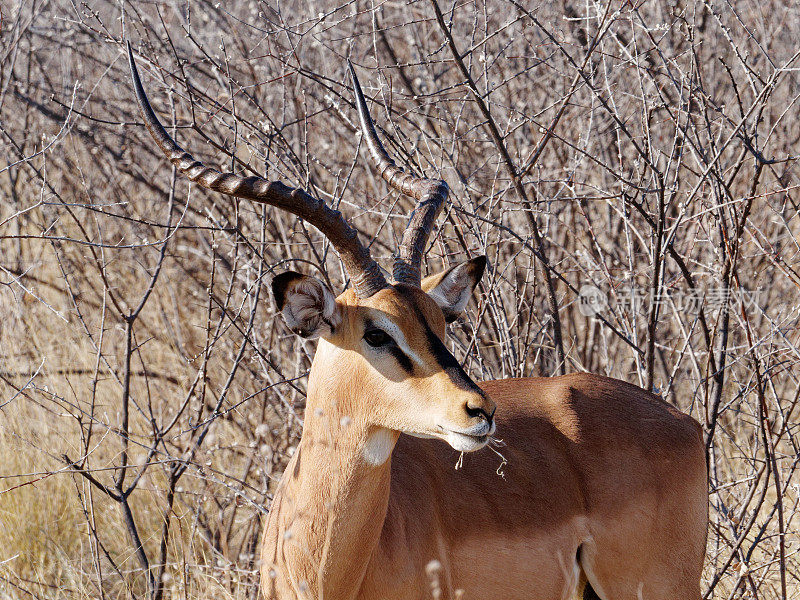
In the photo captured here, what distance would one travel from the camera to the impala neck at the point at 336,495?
3393mm

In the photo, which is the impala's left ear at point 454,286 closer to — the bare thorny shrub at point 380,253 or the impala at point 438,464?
the impala at point 438,464

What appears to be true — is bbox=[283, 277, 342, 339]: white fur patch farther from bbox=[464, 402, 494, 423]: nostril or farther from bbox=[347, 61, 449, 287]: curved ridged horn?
bbox=[464, 402, 494, 423]: nostril

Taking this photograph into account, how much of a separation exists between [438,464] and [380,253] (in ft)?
12.3

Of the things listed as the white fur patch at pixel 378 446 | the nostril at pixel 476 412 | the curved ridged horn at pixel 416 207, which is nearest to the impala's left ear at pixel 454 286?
the curved ridged horn at pixel 416 207

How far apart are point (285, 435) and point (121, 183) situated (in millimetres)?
4191

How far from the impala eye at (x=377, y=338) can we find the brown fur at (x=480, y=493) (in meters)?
0.05

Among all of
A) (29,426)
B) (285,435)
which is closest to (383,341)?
(285,435)

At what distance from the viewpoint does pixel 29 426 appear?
6.43 meters

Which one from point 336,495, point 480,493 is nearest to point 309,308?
point 336,495

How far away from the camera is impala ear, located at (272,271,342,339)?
332 cm

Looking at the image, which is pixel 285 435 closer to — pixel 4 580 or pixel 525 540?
pixel 4 580

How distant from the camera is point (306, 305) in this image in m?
3.38

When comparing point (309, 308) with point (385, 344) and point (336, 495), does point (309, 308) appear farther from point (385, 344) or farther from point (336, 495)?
point (336, 495)

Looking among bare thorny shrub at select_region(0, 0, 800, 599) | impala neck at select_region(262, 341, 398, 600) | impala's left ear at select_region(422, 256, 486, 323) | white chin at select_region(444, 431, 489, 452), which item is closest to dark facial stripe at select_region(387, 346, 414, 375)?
impala neck at select_region(262, 341, 398, 600)
